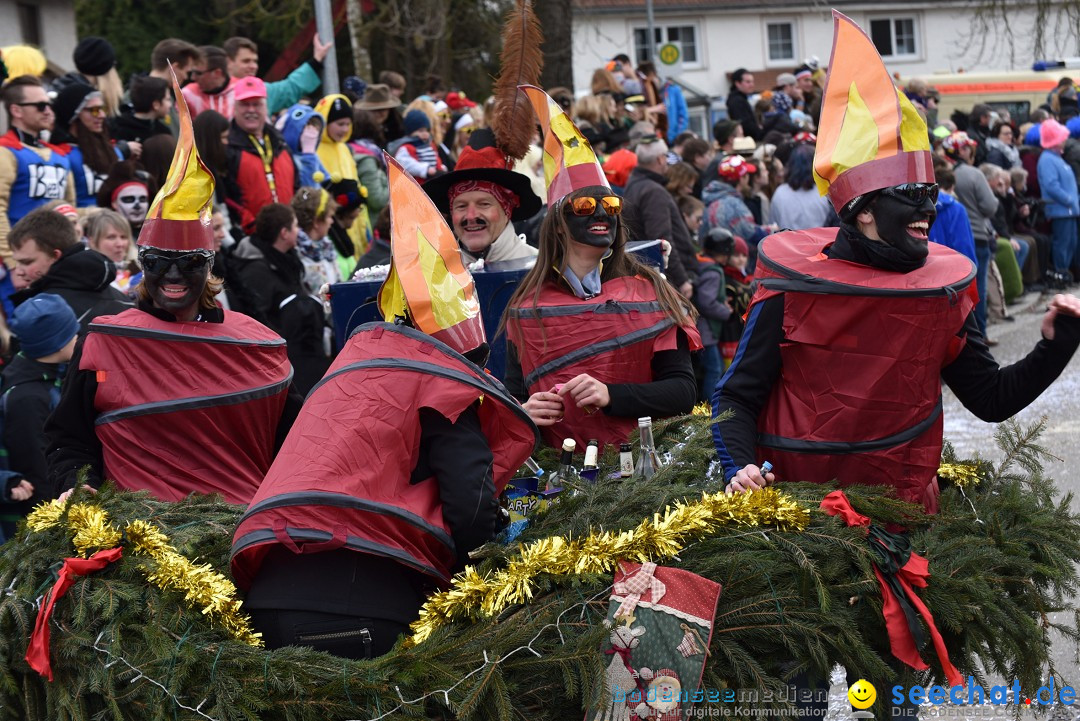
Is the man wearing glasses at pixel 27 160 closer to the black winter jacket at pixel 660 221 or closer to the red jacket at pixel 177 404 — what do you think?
the red jacket at pixel 177 404

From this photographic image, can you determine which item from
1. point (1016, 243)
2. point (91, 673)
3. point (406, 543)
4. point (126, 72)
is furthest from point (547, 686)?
point (126, 72)

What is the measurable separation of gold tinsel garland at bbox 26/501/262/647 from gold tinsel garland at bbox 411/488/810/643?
0.52m

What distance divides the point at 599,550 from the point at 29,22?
21.0 metres

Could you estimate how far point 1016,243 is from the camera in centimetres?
1622

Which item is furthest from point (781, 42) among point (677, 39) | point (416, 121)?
point (416, 121)

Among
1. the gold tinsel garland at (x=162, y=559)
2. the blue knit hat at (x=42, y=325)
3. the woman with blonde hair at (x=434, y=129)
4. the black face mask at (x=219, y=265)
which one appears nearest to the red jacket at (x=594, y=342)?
the gold tinsel garland at (x=162, y=559)

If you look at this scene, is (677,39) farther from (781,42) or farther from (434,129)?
(434,129)

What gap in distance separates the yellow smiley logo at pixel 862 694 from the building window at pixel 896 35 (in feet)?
141

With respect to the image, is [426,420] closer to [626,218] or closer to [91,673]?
[91,673]

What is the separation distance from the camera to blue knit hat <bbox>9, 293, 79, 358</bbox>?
19.0ft

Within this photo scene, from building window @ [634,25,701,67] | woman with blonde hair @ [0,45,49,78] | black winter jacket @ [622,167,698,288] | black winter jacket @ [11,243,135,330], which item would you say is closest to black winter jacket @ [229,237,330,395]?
Result: black winter jacket @ [11,243,135,330]

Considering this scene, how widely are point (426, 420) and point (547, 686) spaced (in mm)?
794

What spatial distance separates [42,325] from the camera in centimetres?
581

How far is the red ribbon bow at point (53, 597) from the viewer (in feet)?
12.0
